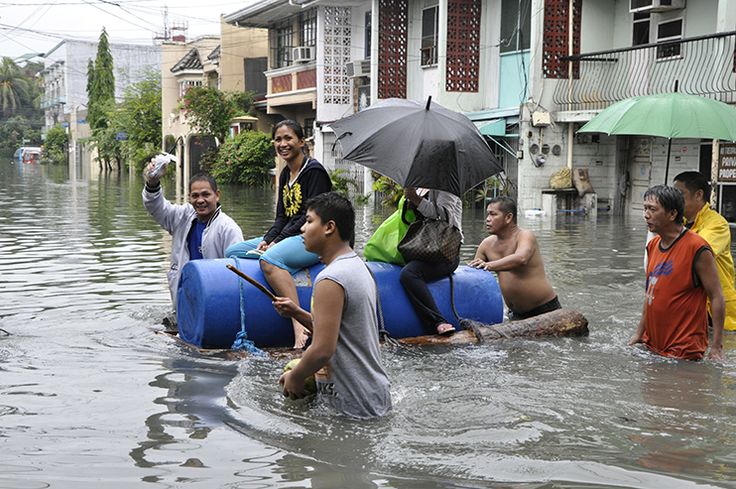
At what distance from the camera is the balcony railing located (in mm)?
19875

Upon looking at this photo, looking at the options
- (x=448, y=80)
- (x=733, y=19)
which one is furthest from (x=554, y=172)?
(x=733, y=19)

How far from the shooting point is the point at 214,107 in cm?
4359

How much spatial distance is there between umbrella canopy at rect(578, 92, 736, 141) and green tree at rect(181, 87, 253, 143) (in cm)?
3538

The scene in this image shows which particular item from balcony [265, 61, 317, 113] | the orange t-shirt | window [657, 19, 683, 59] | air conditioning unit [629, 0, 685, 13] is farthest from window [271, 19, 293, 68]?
the orange t-shirt

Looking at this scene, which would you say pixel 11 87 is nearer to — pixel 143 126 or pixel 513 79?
pixel 143 126

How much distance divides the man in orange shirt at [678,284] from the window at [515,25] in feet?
58.9

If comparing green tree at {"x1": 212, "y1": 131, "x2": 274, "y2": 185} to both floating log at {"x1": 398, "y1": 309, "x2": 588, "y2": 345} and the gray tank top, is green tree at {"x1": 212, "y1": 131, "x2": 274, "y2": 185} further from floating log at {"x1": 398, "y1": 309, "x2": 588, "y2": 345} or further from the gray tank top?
the gray tank top

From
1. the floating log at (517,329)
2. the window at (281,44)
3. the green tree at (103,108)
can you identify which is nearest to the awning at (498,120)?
the window at (281,44)

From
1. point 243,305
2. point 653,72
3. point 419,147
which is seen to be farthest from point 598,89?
point 243,305

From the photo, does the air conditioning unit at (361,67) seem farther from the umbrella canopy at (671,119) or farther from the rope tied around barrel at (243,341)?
the rope tied around barrel at (243,341)

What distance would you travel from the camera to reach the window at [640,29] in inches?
892

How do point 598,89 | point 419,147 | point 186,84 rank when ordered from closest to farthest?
point 419,147
point 598,89
point 186,84

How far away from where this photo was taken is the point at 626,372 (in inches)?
297

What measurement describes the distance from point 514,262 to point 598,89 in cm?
1602
